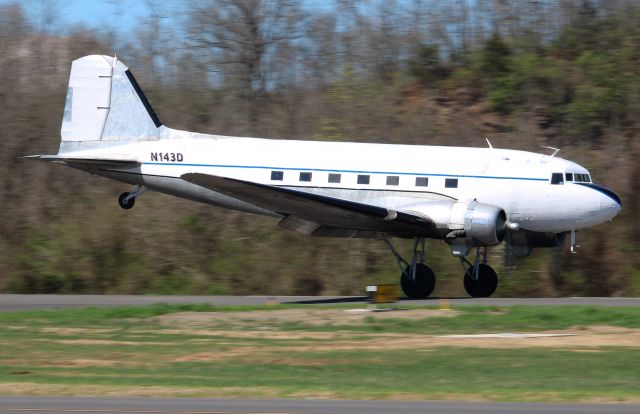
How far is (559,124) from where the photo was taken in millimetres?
37406

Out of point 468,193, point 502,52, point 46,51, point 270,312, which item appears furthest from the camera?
point 46,51

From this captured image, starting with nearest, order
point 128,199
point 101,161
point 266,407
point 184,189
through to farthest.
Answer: point 266,407, point 184,189, point 101,161, point 128,199

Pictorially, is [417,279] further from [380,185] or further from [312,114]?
[312,114]

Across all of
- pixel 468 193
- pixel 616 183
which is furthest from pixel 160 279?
pixel 616 183

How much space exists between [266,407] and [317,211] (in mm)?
13667

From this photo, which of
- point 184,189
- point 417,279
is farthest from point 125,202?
point 417,279

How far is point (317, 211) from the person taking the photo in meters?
24.9

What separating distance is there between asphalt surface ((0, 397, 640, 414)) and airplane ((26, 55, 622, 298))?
11784mm

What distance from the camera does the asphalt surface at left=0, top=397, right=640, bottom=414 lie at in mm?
11031

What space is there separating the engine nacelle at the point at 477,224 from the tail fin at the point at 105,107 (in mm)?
8920

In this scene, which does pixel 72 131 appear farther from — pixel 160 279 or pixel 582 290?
pixel 582 290

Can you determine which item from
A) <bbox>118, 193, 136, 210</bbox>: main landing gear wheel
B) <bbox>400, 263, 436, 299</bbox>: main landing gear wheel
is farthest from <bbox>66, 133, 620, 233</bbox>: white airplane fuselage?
<bbox>400, 263, 436, 299</bbox>: main landing gear wheel

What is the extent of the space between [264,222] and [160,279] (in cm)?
383

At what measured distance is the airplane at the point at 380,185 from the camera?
2469 cm
